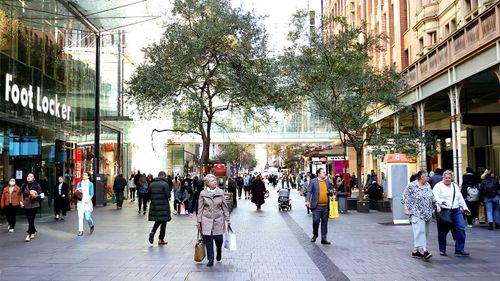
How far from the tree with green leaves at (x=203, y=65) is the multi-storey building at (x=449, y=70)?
6245 millimetres

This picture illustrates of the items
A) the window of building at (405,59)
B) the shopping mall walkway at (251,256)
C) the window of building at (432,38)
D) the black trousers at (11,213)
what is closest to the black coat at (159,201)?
the shopping mall walkway at (251,256)

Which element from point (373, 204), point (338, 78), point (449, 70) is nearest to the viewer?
point (449, 70)

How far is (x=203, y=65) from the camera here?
65.7 feet

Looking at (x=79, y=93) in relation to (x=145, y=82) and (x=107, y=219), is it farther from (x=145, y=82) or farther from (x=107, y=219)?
(x=107, y=219)

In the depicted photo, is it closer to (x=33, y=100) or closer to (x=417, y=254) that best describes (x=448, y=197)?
(x=417, y=254)

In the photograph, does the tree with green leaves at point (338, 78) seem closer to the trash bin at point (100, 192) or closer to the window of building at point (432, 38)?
the window of building at point (432, 38)

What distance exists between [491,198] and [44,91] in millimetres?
15847

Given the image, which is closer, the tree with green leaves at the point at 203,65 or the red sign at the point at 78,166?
the tree with green leaves at the point at 203,65

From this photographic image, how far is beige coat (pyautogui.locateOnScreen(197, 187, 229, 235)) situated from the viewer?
359 inches

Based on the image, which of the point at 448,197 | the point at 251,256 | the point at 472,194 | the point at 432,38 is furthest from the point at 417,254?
the point at 432,38

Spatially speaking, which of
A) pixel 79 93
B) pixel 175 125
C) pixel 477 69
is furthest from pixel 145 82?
pixel 477 69

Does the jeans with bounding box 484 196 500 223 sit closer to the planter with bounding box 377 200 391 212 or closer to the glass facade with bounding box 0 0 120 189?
the planter with bounding box 377 200 391 212

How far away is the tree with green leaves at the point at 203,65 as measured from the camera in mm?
19078

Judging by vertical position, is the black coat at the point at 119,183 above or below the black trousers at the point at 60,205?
above
